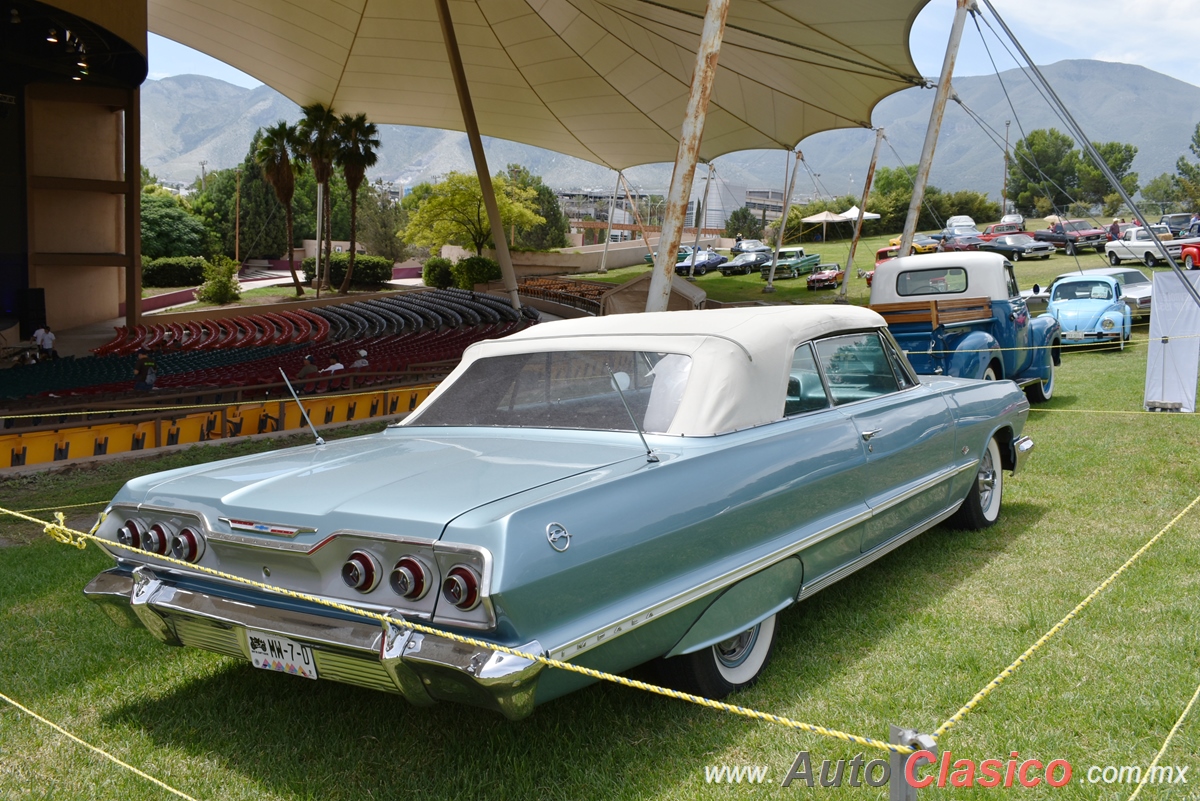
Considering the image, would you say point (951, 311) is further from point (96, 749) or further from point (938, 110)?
point (96, 749)

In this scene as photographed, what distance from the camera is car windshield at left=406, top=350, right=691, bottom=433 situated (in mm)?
3984

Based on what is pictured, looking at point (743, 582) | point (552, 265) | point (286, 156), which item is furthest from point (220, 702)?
point (552, 265)

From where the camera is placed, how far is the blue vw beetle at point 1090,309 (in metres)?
17.0

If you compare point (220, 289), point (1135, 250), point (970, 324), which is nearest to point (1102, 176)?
point (1135, 250)

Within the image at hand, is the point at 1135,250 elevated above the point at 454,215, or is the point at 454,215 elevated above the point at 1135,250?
the point at 454,215

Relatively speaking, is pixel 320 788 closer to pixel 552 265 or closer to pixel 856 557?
pixel 856 557

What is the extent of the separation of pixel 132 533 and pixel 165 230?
63.6 m

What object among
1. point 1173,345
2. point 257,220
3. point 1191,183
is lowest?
point 1173,345

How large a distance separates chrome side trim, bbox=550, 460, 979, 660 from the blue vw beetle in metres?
14.1

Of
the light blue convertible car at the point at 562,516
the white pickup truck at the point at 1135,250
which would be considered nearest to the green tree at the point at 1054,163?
the white pickup truck at the point at 1135,250

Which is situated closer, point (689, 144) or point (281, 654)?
point (281, 654)

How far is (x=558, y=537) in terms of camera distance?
2.90 meters

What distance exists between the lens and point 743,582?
362 cm

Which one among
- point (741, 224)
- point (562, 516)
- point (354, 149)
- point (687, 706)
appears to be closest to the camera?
point (562, 516)
